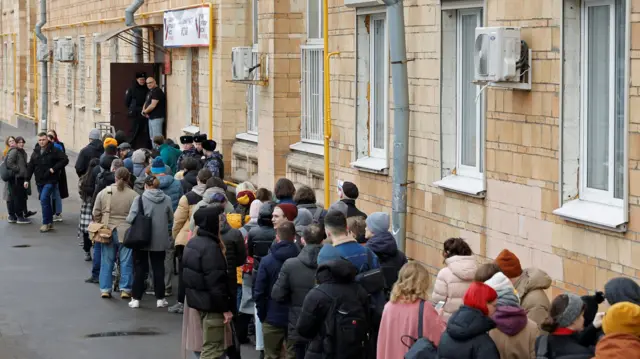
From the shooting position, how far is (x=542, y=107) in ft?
34.0

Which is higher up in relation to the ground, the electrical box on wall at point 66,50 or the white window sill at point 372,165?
the electrical box on wall at point 66,50

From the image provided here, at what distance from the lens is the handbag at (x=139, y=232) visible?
13.7 metres

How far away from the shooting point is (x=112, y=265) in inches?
583

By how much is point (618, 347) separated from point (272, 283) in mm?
4274

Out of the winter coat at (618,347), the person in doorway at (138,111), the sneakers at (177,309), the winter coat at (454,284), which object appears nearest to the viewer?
the winter coat at (618,347)

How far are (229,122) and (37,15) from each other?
2163 cm

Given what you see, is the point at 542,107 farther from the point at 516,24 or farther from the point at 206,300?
the point at 206,300

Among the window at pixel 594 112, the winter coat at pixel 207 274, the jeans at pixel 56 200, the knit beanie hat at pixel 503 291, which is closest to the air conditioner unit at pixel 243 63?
the jeans at pixel 56 200

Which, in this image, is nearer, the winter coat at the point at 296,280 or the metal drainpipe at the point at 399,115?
the winter coat at the point at 296,280

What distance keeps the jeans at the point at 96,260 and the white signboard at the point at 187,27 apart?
633cm

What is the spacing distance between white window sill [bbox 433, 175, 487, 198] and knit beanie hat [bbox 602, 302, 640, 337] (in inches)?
195

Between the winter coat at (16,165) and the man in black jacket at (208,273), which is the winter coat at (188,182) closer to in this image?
the man in black jacket at (208,273)

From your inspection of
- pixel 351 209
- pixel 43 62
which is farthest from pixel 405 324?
pixel 43 62

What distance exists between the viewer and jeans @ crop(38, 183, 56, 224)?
66.6 feet
